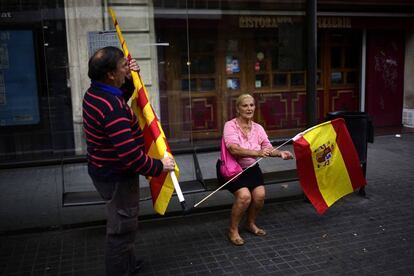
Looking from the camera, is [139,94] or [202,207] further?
[202,207]

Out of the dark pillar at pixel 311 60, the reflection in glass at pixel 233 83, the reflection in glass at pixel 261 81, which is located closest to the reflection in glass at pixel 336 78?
the reflection in glass at pixel 261 81

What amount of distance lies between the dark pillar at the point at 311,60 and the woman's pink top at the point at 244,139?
1.26m

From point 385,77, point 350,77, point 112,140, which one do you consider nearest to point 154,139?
point 112,140

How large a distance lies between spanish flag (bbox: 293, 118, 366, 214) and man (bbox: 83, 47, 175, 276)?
1.75m

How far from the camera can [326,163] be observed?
4.70 metres

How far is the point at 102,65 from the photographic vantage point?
3156 millimetres

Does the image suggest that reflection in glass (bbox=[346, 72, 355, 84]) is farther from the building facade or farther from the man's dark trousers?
the man's dark trousers

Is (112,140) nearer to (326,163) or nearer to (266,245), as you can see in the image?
(266,245)

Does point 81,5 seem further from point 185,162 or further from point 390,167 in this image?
point 390,167

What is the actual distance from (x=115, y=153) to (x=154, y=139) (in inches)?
24.3

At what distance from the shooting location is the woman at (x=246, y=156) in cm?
435

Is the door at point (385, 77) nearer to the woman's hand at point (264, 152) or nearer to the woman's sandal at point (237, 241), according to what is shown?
the woman's hand at point (264, 152)

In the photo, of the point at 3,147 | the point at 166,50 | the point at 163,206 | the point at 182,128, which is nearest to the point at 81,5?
the point at 166,50

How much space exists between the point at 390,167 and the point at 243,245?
3914 millimetres
